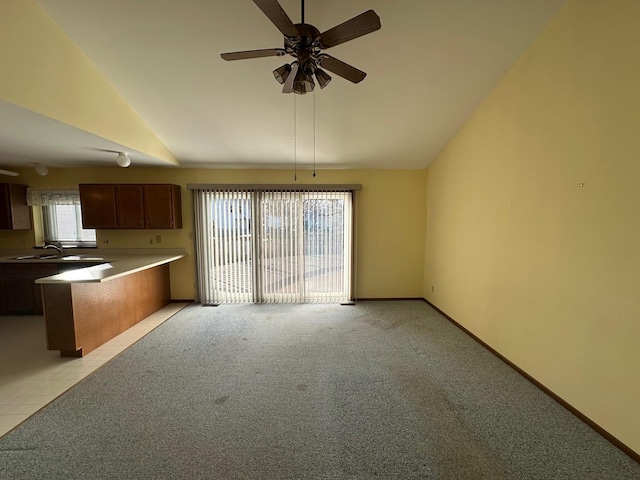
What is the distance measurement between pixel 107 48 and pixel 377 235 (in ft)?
13.2

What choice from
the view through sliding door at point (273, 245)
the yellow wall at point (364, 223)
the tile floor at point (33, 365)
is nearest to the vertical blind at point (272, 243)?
the view through sliding door at point (273, 245)

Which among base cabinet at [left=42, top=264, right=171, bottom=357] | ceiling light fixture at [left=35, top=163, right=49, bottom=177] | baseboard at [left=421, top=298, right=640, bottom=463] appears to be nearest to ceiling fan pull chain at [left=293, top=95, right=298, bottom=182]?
base cabinet at [left=42, top=264, right=171, bottom=357]

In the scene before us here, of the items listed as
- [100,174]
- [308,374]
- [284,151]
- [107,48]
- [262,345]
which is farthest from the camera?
[100,174]

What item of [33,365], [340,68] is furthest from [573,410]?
[33,365]

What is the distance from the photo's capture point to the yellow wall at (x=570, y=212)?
162 centimetres

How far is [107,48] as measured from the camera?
229 cm

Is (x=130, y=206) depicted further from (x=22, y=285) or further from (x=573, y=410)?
(x=573, y=410)

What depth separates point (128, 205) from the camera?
4.07 metres

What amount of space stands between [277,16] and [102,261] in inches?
163

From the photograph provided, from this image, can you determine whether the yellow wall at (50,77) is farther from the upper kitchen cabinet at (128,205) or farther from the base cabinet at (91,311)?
the base cabinet at (91,311)

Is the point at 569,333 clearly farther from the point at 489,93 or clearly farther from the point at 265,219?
the point at 265,219

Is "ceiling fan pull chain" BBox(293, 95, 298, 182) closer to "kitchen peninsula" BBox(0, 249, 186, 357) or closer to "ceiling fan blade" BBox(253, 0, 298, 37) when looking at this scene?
"ceiling fan blade" BBox(253, 0, 298, 37)

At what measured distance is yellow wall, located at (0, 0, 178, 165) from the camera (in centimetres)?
181

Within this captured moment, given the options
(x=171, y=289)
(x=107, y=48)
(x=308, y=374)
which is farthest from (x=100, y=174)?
(x=308, y=374)
